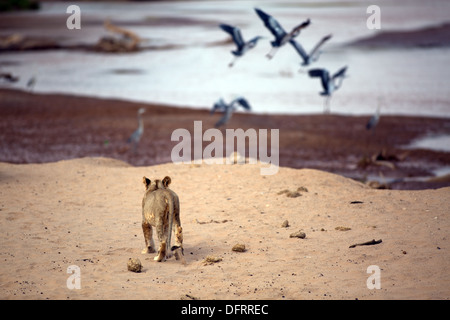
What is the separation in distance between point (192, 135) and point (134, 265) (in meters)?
9.90

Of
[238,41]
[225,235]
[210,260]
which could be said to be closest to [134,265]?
[210,260]

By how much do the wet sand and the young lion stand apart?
6.42 metres

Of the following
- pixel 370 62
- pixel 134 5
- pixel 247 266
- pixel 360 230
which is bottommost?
pixel 247 266

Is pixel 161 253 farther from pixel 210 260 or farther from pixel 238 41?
pixel 238 41

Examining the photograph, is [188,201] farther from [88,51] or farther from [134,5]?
[134,5]

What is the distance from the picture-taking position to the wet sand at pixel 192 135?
13.4 meters

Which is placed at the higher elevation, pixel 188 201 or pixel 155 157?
pixel 155 157

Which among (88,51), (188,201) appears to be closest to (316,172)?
(188,201)

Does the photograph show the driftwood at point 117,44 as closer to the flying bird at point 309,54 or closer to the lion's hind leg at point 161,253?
the flying bird at point 309,54

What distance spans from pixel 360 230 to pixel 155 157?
7538 millimetres

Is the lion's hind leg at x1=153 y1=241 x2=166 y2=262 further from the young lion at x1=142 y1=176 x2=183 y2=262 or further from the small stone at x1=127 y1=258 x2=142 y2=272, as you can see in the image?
the small stone at x1=127 y1=258 x2=142 y2=272

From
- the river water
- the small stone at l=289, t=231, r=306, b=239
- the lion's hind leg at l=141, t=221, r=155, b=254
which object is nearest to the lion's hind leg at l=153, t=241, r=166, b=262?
the lion's hind leg at l=141, t=221, r=155, b=254

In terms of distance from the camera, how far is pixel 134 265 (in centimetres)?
578

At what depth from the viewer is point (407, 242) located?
6.56 metres
